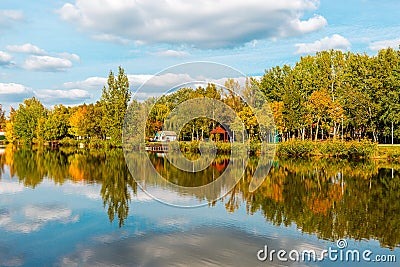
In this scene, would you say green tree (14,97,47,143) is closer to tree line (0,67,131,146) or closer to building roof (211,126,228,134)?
tree line (0,67,131,146)

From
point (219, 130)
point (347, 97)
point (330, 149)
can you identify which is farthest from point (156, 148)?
point (347, 97)

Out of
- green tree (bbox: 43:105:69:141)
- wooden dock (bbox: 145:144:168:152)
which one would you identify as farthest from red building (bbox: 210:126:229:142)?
green tree (bbox: 43:105:69:141)

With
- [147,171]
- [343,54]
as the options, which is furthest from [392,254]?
[343,54]

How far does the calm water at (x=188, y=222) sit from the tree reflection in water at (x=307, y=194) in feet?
0.12

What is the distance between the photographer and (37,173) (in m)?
23.5

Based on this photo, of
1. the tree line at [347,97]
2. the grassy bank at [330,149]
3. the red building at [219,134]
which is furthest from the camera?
the red building at [219,134]

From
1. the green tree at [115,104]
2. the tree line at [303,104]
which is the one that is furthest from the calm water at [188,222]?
the green tree at [115,104]

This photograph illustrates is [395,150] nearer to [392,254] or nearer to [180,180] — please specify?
[180,180]

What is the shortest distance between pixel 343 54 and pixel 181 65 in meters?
40.6

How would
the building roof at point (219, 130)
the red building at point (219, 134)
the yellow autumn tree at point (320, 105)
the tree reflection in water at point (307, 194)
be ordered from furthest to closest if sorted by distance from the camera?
the red building at point (219, 134) → the building roof at point (219, 130) → the yellow autumn tree at point (320, 105) → the tree reflection in water at point (307, 194)

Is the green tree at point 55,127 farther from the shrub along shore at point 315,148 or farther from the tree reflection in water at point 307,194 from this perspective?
the tree reflection in water at point 307,194

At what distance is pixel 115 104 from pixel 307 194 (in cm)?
3912

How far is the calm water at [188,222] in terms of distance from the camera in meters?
8.88

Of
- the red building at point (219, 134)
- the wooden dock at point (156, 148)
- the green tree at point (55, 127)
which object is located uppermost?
the green tree at point (55, 127)
